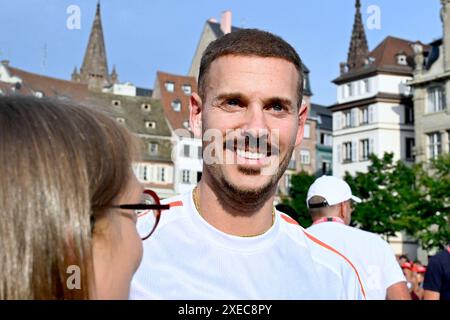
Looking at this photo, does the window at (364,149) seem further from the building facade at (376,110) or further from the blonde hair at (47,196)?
the blonde hair at (47,196)

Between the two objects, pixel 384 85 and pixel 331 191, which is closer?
pixel 331 191

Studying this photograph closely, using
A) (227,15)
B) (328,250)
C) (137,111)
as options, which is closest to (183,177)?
(137,111)

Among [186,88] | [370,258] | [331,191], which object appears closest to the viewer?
[370,258]

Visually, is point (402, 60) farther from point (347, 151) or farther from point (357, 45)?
point (357, 45)

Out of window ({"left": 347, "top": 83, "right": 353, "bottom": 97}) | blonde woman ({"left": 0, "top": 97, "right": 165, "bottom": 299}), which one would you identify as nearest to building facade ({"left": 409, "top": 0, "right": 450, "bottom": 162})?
window ({"left": 347, "top": 83, "right": 353, "bottom": 97})

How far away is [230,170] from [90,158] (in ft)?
4.86

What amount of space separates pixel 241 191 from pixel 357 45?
236ft

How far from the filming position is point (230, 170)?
3162 mm

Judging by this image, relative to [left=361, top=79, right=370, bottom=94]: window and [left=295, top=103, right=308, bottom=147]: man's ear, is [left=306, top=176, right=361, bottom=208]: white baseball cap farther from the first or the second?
[left=361, top=79, right=370, bottom=94]: window

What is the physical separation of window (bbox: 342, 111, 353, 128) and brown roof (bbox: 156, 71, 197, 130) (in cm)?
1371

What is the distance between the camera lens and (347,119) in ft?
192

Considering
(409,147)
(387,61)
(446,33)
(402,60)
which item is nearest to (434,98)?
(446,33)

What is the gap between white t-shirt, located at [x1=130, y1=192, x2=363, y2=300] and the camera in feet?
9.41
